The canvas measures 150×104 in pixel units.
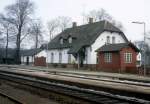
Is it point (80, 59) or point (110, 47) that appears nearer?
point (110, 47)

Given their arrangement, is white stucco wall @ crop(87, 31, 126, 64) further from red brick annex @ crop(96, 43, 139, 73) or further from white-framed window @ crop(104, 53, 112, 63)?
white-framed window @ crop(104, 53, 112, 63)

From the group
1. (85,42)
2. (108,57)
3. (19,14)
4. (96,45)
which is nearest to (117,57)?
(108,57)

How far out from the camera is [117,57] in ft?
143

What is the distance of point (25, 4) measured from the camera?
7181 centimetres

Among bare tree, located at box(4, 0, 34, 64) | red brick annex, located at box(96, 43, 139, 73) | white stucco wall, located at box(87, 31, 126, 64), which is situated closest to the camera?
red brick annex, located at box(96, 43, 139, 73)

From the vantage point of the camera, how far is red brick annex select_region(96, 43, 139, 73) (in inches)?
1705

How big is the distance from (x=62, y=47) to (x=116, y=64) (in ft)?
59.7

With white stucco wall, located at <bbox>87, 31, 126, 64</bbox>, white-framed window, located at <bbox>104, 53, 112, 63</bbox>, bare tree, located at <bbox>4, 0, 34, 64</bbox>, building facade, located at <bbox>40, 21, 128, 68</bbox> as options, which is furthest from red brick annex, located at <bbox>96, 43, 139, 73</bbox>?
bare tree, located at <bbox>4, 0, 34, 64</bbox>

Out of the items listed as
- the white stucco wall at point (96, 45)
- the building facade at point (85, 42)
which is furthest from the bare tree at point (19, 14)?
the white stucco wall at point (96, 45)

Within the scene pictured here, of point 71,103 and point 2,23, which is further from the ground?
point 2,23

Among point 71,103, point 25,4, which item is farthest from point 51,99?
point 25,4

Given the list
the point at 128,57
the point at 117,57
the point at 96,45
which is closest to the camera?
the point at 117,57

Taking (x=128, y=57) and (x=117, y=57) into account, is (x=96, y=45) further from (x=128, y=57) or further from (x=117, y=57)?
(x=117, y=57)

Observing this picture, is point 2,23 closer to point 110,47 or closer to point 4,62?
point 4,62
